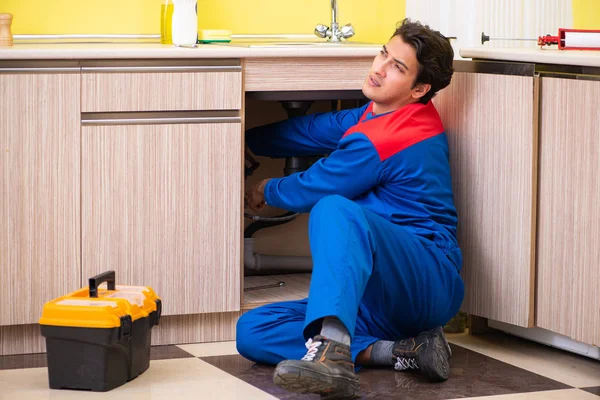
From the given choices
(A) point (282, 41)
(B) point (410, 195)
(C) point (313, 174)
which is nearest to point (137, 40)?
Result: (A) point (282, 41)

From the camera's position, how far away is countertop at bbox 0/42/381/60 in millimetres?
2809

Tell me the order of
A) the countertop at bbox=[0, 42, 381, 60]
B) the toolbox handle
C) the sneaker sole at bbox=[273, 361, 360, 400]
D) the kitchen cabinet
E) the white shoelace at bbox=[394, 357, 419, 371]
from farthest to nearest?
1. the kitchen cabinet
2. the countertop at bbox=[0, 42, 381, 60]
3. the white shoelace at bbox=[394, 357, 419, 371]
4. the toolbox handle
5. the sneaker sole at bbox=[273, 361, 360, 400]

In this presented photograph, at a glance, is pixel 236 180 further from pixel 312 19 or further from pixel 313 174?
pixel 312 19

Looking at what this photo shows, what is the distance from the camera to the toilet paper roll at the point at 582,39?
2885 millimetres

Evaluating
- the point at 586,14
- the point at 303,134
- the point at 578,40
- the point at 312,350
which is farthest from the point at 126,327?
the point at 586,14

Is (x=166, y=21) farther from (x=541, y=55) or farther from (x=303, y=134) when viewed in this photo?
(x=541, y=55)

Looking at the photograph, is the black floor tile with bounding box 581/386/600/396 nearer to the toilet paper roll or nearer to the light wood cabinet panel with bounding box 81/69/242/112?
the toilet paper roll

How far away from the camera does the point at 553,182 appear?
8.87 feet

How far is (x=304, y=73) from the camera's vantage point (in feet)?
10.2

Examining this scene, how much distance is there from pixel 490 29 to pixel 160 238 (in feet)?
4.62

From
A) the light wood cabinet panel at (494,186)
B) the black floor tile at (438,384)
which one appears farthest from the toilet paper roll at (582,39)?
the black floor tile at (438,384)

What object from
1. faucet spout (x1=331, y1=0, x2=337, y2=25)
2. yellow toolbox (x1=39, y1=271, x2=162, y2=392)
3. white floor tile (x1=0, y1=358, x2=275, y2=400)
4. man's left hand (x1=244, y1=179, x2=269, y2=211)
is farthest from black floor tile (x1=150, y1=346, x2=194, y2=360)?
faucet spout (x1=331, y1=0, x2=337, y2=25)

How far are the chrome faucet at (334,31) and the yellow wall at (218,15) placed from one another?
15 cm

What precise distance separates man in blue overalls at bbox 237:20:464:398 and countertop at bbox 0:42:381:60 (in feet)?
0.86
